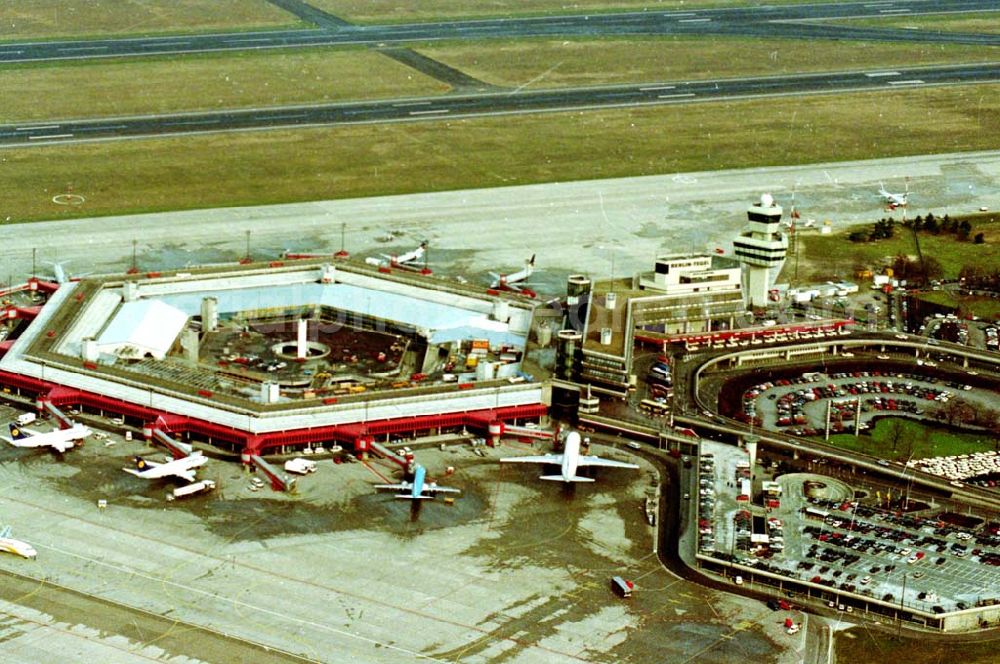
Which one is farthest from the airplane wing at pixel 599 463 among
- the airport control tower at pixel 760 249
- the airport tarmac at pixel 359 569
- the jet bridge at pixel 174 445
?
the airport control tower at pixel 760 249

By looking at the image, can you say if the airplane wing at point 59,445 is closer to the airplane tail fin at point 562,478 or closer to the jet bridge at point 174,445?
the jet bridge at point 174,445

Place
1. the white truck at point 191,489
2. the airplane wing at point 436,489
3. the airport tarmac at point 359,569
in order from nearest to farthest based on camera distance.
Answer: the airport tarmac at point 359,569
the white truck at point 191,489
the airplane wing at point 436,489

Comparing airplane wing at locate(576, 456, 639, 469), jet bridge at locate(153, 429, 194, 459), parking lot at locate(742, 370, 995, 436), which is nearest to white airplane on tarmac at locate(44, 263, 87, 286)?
jet bridge at locate(153, 429, 194, 459)

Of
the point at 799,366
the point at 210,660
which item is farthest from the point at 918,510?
the point at 210,660

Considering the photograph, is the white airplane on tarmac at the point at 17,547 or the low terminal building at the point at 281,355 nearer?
the white airplane on tarmac at the point at 17,547

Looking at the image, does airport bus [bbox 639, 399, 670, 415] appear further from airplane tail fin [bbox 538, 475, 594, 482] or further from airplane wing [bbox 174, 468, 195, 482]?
airplane wing [bbox 174, 468, 195, 482]

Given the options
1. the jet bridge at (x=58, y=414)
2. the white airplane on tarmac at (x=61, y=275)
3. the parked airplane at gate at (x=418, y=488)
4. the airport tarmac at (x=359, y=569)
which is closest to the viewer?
the airport tarmac at (x=359, y=569)
